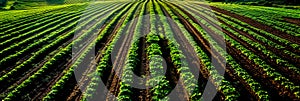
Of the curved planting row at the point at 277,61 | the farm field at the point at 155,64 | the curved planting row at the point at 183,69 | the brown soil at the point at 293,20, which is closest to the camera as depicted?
the curved planting row at the point at 183,69

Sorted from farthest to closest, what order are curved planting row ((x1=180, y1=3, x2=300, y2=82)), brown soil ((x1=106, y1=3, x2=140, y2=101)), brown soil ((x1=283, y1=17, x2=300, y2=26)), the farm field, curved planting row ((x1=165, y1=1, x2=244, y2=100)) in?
brown soil ((x1=283, y1=17, x2=300, y2=26)), curved planting row ((x1=180, y1=3, x2=300, y2=82)), brown soil ((x1=106, y1=3, x2=140, y2=101)), the farm field, curved planting row ((x1=165, y1=1, x2=244, y2=100))

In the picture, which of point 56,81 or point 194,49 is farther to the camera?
point 194,49

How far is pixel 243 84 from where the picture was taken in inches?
718

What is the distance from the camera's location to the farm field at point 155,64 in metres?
17.6

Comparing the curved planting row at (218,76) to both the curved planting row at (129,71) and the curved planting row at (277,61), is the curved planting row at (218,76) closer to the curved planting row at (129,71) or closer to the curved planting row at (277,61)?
the curved planting row at (277,61)

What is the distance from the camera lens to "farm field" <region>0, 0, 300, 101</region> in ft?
57.6

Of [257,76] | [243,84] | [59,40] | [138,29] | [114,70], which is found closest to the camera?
[243,84]

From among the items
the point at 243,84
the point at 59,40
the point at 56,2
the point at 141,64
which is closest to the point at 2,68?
the point at 59,40

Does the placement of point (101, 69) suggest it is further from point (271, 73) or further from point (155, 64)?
point (271, 73)

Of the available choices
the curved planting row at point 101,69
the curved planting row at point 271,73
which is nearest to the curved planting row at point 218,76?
the curved planting row at point 271,73

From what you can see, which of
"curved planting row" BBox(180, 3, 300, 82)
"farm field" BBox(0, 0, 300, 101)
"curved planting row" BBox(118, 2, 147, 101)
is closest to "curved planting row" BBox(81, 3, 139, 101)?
"farm field" BBox(0, 0, 300, 101)

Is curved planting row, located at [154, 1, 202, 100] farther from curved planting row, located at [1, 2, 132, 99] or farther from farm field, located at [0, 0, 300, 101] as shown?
curved planting row, located at [1, 2, 132, 99]

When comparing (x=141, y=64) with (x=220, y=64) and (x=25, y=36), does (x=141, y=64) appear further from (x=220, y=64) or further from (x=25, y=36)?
(x=25, y=36)

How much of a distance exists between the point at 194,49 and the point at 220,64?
4.48 meters
